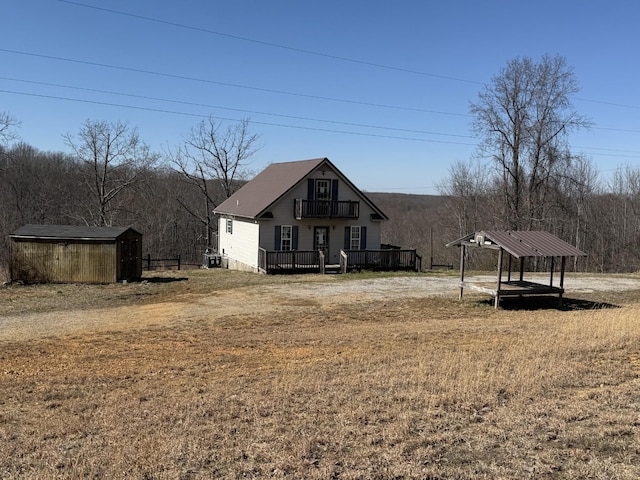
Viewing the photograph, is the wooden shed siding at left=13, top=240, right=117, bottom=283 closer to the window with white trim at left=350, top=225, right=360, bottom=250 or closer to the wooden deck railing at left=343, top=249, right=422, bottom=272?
the wooden deck railing at left=343, top=249, right=422, bottom=272

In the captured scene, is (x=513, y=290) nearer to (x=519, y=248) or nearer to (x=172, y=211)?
(x=519, y=248)

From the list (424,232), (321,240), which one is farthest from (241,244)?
(424,232)

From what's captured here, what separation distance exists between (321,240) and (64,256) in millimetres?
13975

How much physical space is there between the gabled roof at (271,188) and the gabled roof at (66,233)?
797 cm

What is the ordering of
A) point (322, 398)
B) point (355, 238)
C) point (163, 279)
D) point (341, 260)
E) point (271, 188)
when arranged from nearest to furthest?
point (322, 398) < point (163, 279) < point (341, 260) < point (355, 238) < point (271, 188)

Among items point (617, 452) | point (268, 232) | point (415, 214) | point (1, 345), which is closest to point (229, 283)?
point (268, 232)

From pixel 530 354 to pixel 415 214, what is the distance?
96.3 metres

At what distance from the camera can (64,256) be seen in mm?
26172

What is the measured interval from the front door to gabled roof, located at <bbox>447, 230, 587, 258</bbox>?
13057 mm

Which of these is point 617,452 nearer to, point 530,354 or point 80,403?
point 530,354

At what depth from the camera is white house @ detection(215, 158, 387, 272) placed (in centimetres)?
3081

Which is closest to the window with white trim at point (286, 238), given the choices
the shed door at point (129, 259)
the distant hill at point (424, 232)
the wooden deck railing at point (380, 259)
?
the wooden deck railing at point (380, 259)

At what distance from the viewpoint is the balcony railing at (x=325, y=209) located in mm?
31125

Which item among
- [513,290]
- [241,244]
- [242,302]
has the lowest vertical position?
[242,302]
